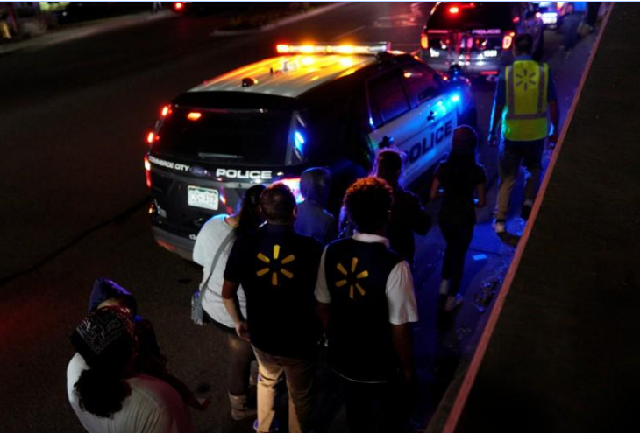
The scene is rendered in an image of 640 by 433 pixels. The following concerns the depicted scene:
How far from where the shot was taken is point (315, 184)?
3857mm

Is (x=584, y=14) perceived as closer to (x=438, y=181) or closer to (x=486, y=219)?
(x=486, y=219)

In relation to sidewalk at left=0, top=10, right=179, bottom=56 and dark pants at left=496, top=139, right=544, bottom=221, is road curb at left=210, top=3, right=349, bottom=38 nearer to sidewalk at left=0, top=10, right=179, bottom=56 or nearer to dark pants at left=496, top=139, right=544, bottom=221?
sidewalk at left=0, top=10, right=179, bottom=56

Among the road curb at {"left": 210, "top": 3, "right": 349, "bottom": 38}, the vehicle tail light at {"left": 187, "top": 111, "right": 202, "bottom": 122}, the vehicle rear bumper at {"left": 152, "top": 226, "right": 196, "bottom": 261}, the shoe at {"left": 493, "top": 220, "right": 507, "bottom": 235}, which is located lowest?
the shoe at {"left": 493, "top": 220, "right": 507, "bottom": 235}

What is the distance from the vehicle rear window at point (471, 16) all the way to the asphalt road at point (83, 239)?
1.40 metres

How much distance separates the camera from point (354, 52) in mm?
6480

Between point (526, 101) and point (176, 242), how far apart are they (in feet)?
12.2

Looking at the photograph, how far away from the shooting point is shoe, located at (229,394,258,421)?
3986mm

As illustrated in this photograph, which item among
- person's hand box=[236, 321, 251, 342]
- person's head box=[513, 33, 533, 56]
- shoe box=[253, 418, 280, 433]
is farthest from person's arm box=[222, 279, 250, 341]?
person's head box=[513, 33, 533, 56]

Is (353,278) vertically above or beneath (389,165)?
beneath

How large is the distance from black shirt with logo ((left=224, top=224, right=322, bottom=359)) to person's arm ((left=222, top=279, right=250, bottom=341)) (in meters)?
0.06

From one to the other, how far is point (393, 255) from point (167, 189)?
→ 3.02 metres

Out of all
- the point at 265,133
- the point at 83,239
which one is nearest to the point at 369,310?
the point at 265,133

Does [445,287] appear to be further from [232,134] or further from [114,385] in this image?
[114,385]

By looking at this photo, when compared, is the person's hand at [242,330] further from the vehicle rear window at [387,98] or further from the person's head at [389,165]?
the vehicle rear window at [387,98]
